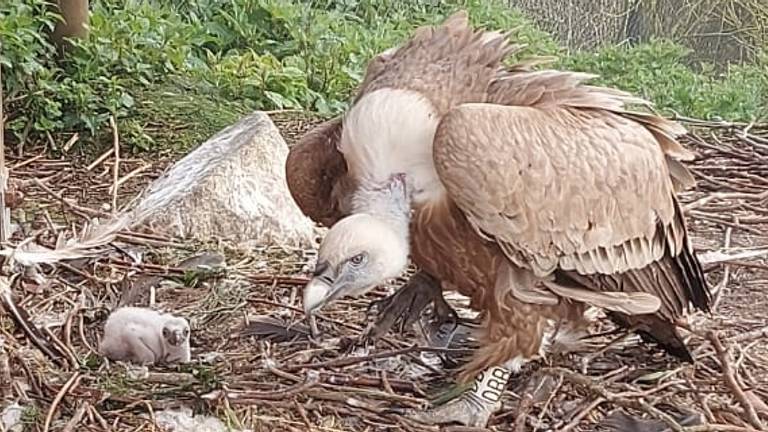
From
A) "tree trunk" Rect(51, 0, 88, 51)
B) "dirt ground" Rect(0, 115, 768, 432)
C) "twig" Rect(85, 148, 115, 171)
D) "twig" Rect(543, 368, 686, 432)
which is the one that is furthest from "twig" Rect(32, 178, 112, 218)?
"twig" Rect(543, 368, 686, 432)

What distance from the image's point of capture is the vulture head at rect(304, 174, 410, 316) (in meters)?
3.20

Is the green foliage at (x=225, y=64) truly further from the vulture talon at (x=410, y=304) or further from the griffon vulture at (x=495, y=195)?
the griffon vulture at (x=495, y=195)

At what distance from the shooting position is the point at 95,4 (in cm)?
682

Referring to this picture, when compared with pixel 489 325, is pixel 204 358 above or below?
below

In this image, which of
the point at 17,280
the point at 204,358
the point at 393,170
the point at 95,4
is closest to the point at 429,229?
the point at 393,170

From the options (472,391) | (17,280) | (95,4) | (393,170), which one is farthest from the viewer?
(95,4)

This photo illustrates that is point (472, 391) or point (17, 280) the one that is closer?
point (472, 391)

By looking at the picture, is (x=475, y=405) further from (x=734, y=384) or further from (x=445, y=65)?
(x=445, y=65)

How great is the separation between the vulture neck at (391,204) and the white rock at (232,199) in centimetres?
154

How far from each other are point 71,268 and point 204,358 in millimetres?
761

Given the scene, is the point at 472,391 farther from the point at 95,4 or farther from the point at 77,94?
the point at 95,4

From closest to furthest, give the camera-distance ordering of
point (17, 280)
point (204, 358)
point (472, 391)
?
point (472, 391) → point (204, 358) → point (17, 280)

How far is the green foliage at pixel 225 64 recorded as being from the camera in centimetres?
581

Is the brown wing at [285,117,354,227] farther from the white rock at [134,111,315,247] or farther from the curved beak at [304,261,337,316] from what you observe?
the white rock at [134,111,315,247]
